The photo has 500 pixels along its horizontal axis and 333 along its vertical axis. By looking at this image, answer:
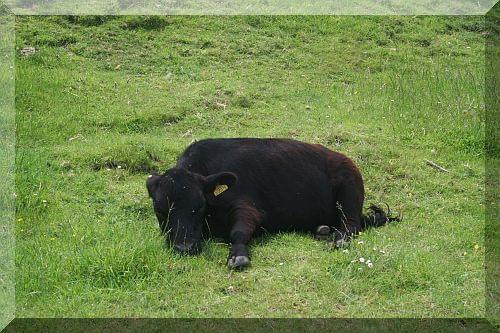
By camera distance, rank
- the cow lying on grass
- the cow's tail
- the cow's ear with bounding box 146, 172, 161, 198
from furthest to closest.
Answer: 1. the cow's tail
2. the cow's ear with bounding box 146, 172, 161, 198
3. the cow lying on grass

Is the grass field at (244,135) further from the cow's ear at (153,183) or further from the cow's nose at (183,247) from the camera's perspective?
the cow's ear at (153,183)

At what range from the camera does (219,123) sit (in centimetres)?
1356

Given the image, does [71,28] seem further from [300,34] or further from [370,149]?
[370,149]

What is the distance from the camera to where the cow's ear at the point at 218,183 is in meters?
8.87

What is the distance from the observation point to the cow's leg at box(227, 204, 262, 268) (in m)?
8.10

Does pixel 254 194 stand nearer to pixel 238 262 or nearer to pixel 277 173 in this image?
pixel 277 173

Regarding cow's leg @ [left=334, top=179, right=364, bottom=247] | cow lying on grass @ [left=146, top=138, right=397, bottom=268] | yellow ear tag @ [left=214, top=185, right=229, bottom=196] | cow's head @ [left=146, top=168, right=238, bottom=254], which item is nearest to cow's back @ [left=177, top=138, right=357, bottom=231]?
cow lying on grass @ [left=146, top=138, right=397, bottom=268]

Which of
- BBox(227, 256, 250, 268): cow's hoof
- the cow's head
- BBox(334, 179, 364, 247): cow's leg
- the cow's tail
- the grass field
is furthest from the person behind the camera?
the cow's tail

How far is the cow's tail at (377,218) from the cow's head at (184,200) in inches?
78.9

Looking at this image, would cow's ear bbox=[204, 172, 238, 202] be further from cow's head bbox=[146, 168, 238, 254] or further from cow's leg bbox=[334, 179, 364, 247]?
cow's leg bbox=[334, 179, 364, 247]

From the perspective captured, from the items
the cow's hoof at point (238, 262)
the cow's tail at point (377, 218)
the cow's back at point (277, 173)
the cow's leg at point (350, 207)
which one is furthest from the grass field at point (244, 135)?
the cow's back at point (277, 173)

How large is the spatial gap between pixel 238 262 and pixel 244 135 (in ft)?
17.6

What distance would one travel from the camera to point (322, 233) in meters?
9.37

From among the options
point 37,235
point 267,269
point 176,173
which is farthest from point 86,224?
point 267,269
